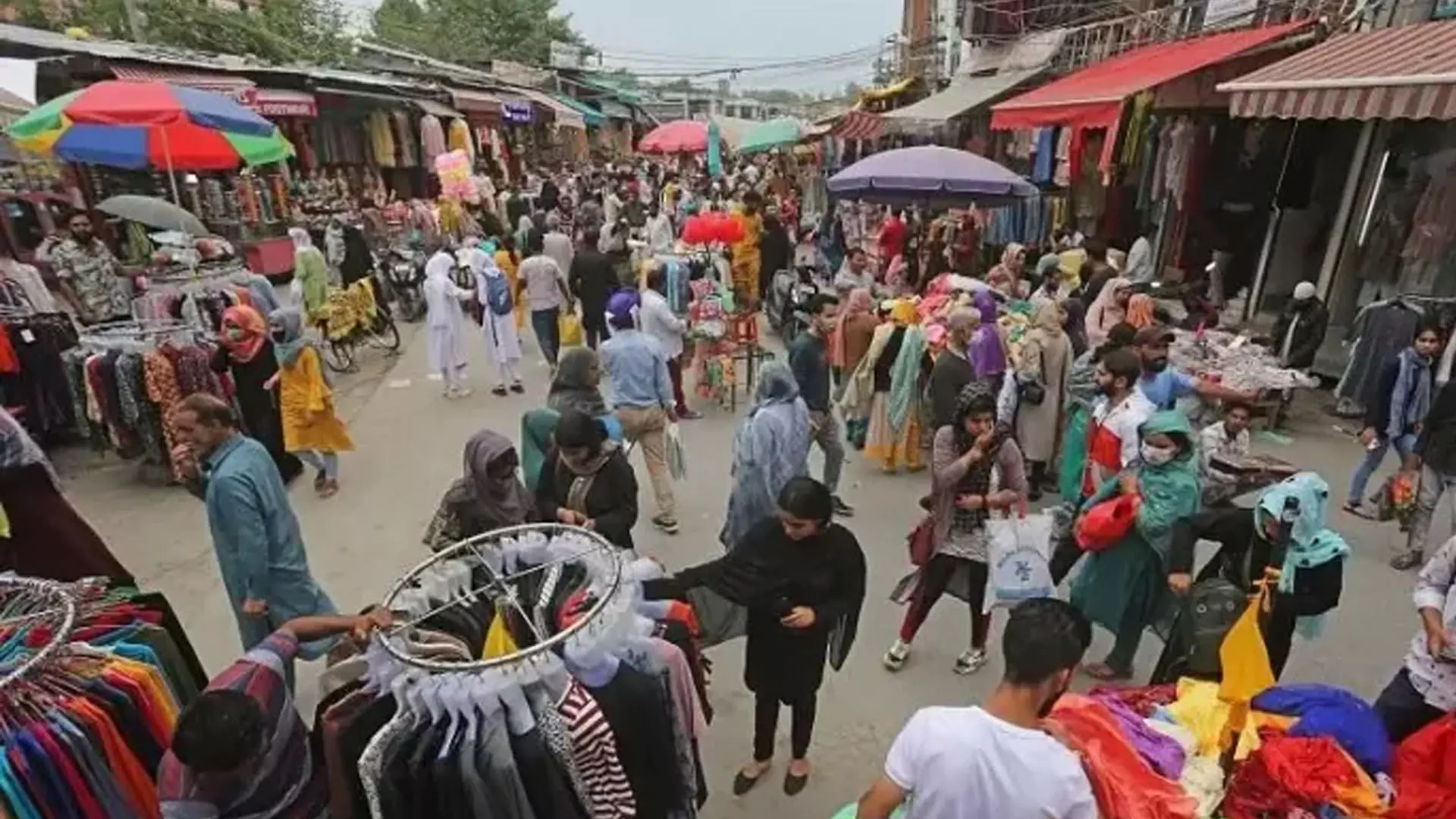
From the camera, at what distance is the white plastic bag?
3711 millimetres

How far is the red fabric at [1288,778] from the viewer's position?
7.93 feet

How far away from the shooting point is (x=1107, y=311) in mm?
6863

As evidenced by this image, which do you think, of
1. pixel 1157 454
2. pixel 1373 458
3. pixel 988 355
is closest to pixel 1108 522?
pixel 1157 454

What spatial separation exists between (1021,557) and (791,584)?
1301mm

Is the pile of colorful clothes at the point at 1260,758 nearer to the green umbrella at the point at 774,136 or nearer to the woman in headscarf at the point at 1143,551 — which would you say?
the woman in headscarf at the point at 1143,551

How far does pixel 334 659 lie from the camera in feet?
8.72

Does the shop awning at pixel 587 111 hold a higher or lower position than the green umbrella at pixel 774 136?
higher

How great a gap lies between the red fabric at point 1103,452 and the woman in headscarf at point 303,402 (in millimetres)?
5340

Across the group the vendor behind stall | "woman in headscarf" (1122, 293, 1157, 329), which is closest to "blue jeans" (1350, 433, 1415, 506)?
"woman in headscarf" (1122, 293, 1157, 329)

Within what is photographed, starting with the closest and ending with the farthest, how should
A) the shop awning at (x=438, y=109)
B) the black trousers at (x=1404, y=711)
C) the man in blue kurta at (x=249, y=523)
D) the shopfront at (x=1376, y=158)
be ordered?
the black trousers at (x=1404, y=711) < the man in blue kurta at (x=249, y=523) < the shopfront at (x=1376, y=158) < the shop awning at (x=438, y=109)

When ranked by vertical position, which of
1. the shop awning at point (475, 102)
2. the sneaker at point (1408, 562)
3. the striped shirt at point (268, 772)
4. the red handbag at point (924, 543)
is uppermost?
the shop awning at point (475, 102)

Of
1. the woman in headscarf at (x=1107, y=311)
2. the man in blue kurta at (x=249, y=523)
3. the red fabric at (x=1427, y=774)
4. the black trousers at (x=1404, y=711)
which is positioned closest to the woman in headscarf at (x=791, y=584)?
the man in blue kurta at (x=249, y=523)

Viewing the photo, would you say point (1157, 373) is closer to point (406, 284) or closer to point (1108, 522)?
point (1108, 522)

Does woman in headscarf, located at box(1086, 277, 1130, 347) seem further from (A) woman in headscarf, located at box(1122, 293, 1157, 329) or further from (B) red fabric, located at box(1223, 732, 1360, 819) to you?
(B) red fabric, located at box(1223, 732, 1360, 819)
